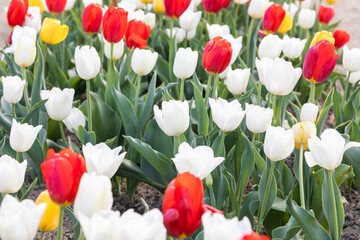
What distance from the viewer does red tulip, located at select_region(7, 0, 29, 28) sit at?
2.52m

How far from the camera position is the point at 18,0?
248 centimetres

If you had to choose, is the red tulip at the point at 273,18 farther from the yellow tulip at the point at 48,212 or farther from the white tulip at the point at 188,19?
the yellow tulip at the point at 48,212

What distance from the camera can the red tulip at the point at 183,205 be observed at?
1.07 m

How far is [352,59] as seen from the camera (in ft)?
7.90

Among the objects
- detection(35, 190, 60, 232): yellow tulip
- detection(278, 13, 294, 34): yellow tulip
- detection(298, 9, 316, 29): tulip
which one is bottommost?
detection(298, 9, 316, 29): tulip

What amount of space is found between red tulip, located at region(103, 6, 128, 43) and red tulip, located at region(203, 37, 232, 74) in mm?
346

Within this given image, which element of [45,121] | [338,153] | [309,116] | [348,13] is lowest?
[348,13]

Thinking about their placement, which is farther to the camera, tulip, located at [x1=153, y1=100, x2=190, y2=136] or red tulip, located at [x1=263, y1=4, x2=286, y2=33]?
red tulip, located at [x1=263, y1=4, x2=286, y2=33]

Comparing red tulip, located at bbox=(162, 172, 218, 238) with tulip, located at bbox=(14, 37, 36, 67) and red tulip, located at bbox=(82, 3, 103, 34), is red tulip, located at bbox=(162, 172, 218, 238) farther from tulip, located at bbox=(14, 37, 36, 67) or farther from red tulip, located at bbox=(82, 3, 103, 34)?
red tulip, located at bbox=(82, 3, 103, 34)

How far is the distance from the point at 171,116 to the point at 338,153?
0.44 metres

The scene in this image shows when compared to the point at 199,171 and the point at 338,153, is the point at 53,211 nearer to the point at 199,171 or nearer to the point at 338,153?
the point at 199,171

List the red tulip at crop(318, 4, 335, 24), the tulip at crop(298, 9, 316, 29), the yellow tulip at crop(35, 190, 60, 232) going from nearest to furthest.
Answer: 1. the yellow tulip at crop(35, 190, 60, 232)
2. the tulip at crop(298, 9, 316, 29)
3. the red tulip at crop(318, 4, 335, 24)

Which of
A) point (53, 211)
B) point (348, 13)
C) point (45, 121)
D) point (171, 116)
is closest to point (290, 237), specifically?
point (171, 116)

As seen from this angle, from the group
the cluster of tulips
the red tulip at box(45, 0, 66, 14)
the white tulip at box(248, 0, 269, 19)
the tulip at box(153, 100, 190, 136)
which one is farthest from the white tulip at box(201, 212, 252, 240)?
the white tulip at box(248, 0, 269, 19)
